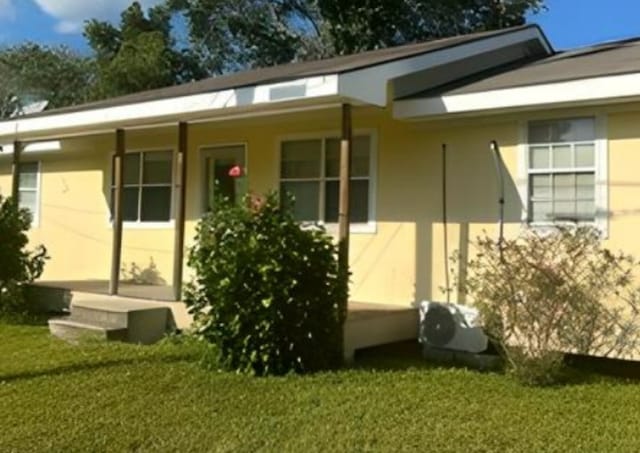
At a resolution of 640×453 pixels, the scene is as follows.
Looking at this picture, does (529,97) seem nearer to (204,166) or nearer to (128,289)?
(204,166)

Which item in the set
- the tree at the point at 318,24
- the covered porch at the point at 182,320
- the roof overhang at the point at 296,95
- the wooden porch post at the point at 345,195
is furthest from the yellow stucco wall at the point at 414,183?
the tree at the point at 318,24

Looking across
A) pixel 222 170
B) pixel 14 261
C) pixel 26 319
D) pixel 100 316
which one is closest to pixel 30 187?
pixel 14 261

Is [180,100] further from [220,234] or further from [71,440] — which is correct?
[71,440]

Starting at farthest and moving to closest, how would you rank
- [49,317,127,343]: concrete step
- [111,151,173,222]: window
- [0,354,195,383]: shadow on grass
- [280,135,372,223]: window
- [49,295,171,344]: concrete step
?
[111,151,173,222]: window < [280,135,372,223]: window < [49,295,171,344]: concrete step < [49,317,127,343]: concrete step < [0,354,195,383]: shadow on grass


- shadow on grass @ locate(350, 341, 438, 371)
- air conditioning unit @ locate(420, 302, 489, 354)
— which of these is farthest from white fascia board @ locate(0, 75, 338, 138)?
shadow on grass @ locate(350, 341, 438, 371)

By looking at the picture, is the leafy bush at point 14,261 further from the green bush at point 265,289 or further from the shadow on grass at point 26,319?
the green bush at point 265,289

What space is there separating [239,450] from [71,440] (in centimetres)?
134

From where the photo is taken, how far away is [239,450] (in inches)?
218

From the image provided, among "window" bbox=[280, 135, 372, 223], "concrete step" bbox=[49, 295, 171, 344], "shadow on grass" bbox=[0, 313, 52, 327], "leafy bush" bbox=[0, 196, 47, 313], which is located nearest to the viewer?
"concrete step" bbox=[49, 295, 171, 344]

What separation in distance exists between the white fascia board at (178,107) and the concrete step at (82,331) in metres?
2.90

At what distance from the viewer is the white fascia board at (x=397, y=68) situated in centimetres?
820

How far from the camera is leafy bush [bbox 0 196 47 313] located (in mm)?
11414

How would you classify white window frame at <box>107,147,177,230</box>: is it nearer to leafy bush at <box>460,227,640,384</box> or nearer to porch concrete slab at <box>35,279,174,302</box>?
porch concrete slab at <box>35,279,174,302</box>

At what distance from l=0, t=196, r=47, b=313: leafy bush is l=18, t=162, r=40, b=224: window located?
3653mm
